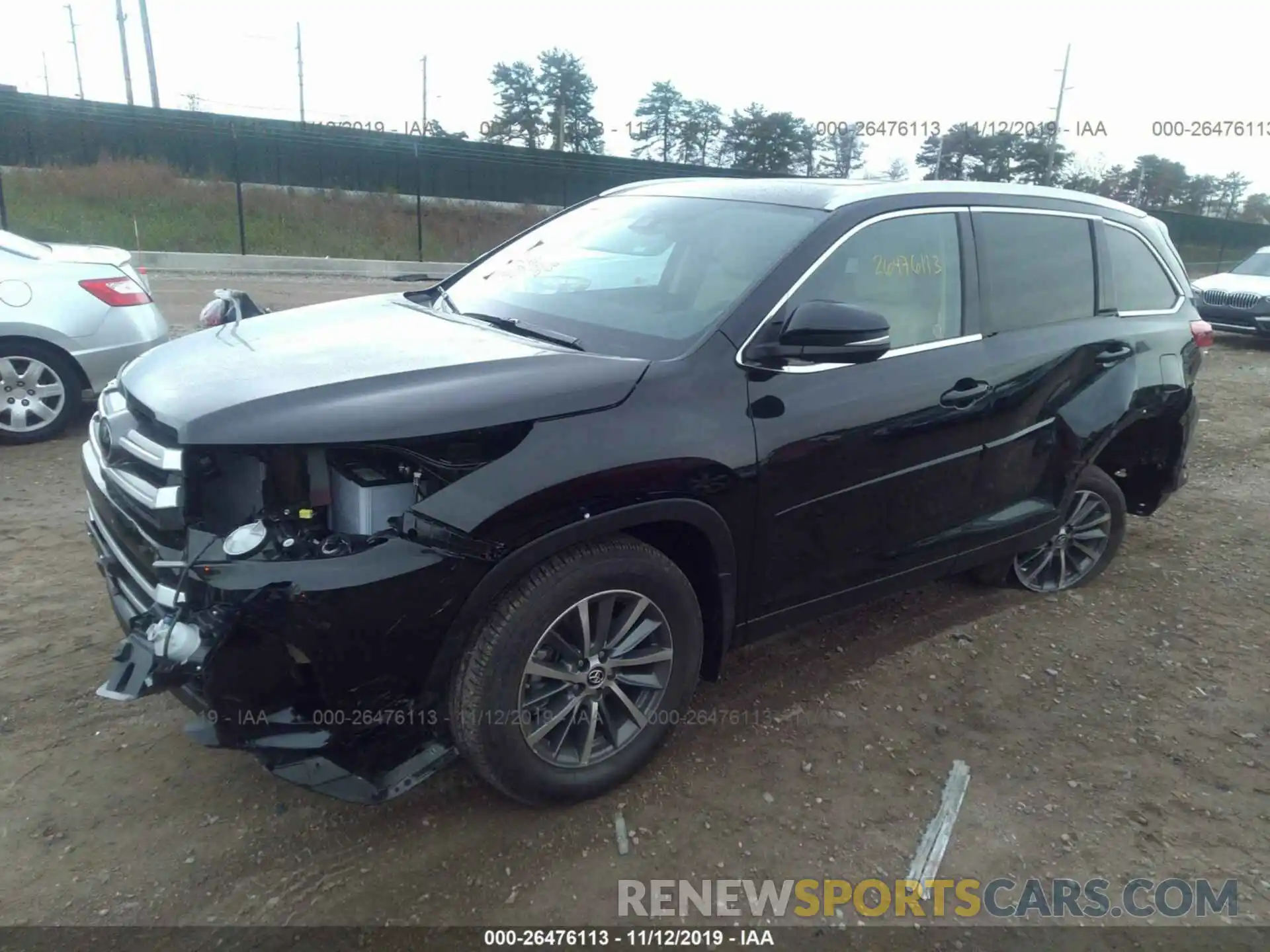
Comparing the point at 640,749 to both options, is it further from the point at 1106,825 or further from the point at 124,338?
the point at 124,338

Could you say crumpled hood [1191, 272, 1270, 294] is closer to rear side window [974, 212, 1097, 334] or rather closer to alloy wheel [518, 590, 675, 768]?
rear side window [974, 212, 1097, 334]

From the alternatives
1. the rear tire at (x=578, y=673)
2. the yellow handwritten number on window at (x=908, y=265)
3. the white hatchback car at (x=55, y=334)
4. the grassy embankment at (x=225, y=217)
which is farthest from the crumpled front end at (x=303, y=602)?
the grassy embankment at (x=225, y=217)

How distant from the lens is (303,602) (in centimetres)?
216

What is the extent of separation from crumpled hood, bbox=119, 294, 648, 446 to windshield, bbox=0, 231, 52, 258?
13.0 ft

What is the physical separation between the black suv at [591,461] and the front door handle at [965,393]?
0.5 inches

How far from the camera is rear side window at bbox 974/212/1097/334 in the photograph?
11.9 ft

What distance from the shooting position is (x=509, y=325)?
10.4ft

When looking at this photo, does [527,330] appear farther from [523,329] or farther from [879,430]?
[879,430]

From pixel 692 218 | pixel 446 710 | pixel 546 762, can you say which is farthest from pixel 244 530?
pixel 692 218

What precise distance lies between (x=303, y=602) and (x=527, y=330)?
1323mm

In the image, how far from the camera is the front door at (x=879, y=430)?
9.65 ft

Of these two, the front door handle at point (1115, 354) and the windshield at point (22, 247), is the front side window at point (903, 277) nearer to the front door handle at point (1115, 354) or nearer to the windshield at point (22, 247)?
the front door handle at point (1115, 354)

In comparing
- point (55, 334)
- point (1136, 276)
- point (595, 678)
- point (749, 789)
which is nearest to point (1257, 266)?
point (1136, 276)

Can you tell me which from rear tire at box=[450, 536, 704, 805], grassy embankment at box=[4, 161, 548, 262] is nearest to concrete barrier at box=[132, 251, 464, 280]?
grassy embankment at box=[4, 161, 548, 262]
